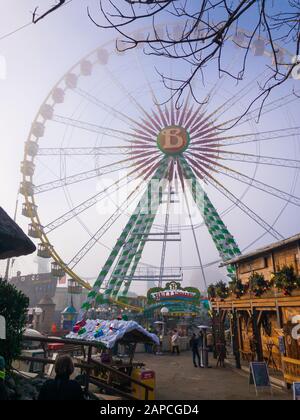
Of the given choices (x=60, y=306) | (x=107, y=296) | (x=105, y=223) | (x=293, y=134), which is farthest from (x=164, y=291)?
(x=60, y=306)

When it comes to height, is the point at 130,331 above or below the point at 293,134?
below

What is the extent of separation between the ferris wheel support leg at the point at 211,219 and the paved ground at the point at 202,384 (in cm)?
996

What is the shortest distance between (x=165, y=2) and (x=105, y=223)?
74.4 feet

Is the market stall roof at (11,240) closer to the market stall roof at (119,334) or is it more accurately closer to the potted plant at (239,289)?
the market stall roof at (119,334)

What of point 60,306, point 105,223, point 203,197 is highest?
point 203,197

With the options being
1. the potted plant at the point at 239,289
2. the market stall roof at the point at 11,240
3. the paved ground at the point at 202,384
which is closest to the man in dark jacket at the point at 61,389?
the market stall roof at the point at 11,240

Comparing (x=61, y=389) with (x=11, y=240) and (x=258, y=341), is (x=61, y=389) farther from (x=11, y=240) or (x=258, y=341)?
(x=258, y=341)

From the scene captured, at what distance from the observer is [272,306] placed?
10.9 m

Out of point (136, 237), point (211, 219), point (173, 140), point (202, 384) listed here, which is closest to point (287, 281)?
point (202, 384)

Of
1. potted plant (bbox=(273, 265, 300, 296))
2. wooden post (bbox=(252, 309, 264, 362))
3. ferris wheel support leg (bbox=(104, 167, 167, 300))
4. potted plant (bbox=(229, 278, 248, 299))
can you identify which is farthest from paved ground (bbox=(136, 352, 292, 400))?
ferris wheel support leg (bbox=(104, 167, 167, 300))

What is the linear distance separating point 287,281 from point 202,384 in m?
4.43

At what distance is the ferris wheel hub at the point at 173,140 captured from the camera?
24562 millimetres
